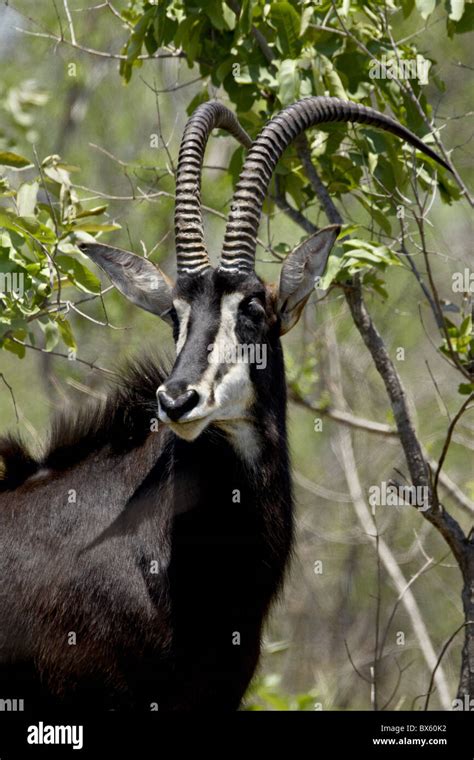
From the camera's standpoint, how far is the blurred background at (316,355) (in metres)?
13.8

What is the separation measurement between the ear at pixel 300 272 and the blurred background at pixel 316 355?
5638 millimetres

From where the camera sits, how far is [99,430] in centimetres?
700

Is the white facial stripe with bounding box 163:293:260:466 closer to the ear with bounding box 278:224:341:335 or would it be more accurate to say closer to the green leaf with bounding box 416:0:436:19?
the ear with bounding box 278:224:341:335

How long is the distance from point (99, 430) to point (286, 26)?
9.37 ft

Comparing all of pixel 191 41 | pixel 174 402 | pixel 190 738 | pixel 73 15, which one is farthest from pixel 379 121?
pixel 73 15

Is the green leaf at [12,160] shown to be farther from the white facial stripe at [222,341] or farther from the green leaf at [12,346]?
the white facial stripe at [222,341]

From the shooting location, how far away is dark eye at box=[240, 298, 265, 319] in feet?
21.1

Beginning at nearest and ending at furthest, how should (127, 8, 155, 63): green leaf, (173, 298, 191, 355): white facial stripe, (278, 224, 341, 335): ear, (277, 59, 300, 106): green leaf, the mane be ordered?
(173, 298, 191, 355): white facial stripe
(278, 224, 341, 335): ear
the mane
(277, 59, 300, 106): green leaf
(127, 8, 155, 63): green leaf

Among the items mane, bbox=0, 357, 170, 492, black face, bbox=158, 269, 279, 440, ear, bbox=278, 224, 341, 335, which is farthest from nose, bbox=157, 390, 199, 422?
ear, bbox=278, 224, 341, 335

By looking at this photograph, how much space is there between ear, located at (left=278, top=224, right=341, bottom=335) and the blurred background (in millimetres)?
5638

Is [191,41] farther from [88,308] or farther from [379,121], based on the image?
[88,308]

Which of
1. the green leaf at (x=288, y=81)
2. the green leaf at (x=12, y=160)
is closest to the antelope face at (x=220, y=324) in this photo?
the green leaf at (x=12, y=160)

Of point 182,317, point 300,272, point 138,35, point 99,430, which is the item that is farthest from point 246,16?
point 99,430

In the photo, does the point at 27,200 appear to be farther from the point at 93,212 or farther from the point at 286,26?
the point at 286,26
